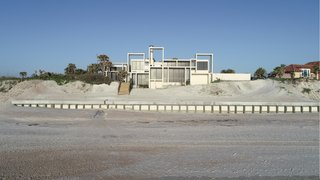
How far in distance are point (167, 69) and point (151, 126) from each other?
34.9 metres

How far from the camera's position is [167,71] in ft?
185

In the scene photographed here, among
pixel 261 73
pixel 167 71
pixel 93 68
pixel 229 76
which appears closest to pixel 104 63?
pixel 93 68

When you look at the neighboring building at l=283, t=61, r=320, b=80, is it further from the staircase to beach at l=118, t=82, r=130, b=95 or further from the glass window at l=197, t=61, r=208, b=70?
the staircase to beach at l=118, t=82, r=130, b=95

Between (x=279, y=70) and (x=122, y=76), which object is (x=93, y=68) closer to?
(x=122, y=76)

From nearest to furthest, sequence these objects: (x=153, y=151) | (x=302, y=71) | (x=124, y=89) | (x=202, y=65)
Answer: (x=153, y=151)
(x=124, y=89)
(x=202, y=65)
(x=302, y=71)

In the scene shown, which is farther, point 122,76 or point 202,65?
point 202,65

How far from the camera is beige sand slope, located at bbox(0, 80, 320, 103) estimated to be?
44094mm

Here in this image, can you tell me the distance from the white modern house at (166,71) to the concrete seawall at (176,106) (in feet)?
72.0

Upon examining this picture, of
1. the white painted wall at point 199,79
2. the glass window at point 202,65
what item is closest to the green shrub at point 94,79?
the white painted wall at point 199,79

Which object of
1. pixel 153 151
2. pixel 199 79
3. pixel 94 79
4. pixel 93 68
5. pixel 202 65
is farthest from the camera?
pixel 93 68

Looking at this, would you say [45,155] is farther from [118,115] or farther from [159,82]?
[159,82]

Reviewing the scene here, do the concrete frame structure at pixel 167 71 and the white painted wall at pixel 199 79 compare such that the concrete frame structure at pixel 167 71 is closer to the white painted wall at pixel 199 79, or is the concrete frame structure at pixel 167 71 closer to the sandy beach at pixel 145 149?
the white painted wall at pixel 199 79

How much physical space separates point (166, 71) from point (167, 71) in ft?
0.61

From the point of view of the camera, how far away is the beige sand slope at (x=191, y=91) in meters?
44.1
